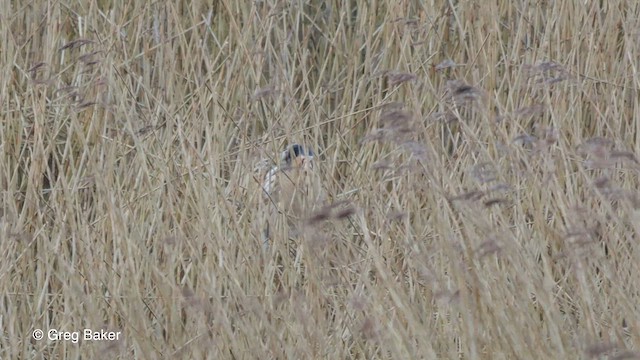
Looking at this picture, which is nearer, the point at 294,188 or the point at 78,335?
the point at 78,335

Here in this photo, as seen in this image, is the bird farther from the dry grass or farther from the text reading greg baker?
the text reading greg baker

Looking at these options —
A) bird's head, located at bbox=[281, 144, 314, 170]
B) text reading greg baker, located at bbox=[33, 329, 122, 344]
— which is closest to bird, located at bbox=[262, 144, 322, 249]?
bird's head, located at bbox=[281, 144, 314, 170]

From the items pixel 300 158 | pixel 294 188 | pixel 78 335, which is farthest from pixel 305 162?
pixel 78 335

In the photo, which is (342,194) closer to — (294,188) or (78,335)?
(294,188)

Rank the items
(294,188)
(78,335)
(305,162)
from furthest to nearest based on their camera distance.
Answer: (305,162) → (294,188) → (78,335)

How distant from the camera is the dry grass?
61.5 inches

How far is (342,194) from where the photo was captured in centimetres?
222

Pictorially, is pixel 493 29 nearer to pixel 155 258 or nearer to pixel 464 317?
pixel 155 258

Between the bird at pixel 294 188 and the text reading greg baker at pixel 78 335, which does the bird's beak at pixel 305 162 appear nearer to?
the bird at pixel 294 188

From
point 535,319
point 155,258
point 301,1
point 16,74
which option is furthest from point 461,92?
point 16,74

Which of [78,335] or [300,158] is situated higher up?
[300,158]

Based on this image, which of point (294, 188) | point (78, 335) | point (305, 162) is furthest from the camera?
point (305, 162)

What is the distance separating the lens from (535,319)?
1564mm

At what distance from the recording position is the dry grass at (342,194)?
1562 mm
